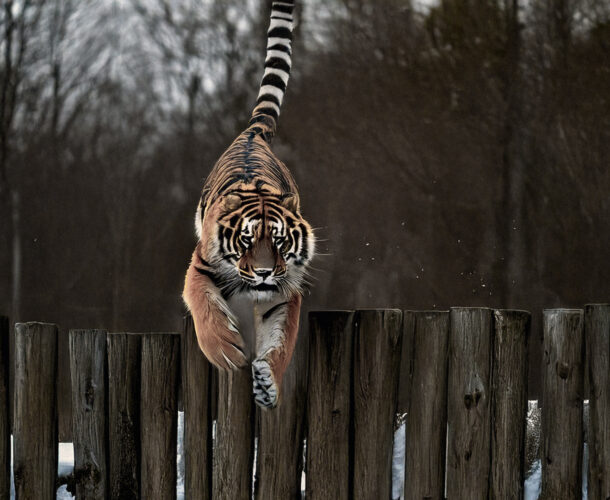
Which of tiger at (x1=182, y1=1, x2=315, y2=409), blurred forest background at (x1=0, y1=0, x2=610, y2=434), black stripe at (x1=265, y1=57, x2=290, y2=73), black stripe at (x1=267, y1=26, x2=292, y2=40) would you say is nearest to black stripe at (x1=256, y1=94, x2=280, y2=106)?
black stripe at (x1=265, y1=57, x2=290, y2=73)

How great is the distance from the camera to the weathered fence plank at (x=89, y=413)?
2.35 metres

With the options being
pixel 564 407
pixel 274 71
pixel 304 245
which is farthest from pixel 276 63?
pixel 564 407

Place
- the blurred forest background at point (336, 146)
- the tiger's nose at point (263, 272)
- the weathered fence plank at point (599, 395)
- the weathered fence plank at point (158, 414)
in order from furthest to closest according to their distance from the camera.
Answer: the blurred forest background at point (336, 146) < the weathered fence plank at point (158, 414) < the weathered fence plank at point (599, 395) < the tiger's nose at point (263, 272)

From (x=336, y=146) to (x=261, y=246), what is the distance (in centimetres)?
186

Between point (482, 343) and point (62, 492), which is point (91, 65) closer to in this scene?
point (62, 492)

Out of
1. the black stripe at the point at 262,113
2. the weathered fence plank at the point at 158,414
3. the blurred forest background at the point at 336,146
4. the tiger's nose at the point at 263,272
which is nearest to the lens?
the tiger's nose at the point at 263,272

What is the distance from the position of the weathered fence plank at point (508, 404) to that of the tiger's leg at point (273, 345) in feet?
1.95

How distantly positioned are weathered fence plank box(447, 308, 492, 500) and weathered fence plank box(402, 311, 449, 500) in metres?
0.03

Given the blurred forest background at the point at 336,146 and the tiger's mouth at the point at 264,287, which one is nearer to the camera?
the tiger's mouth at the point at 264,287

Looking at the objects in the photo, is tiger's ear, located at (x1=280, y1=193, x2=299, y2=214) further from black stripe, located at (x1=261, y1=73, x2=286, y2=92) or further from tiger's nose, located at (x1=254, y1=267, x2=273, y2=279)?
black stripe, located at (x1=261, y1=73, x2=286, y2=92)

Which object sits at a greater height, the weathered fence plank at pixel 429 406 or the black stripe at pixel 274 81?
the black stripe at pixel 274 81

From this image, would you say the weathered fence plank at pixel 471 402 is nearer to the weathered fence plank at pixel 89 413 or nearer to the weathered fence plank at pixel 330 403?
the weathered fence plank at pixel 330 403

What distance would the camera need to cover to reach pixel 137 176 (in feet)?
12.5

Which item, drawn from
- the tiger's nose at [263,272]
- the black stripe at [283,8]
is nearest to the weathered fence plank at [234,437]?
the tiger's nose at [263,272]
